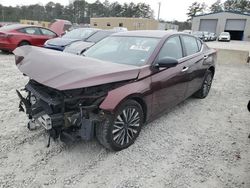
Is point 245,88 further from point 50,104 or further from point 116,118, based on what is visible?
point 50,104

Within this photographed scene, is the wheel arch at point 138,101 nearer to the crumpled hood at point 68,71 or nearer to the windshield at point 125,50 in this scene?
the crumpled hood at point 68,71

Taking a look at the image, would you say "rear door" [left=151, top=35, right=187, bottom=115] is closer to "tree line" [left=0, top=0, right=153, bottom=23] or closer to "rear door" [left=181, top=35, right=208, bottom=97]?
"rear door" [left=181, top=35, right=208, bottom=97]

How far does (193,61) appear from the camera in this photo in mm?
4238

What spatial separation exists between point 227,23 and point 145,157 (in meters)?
43.7

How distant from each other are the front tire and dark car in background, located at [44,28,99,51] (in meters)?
5.94

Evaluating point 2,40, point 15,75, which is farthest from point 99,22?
point 15,75

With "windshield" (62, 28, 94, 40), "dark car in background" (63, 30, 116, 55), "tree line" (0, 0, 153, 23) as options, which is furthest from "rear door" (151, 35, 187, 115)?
"tree line" (0, 0, 153, 23)

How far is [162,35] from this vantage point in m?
3.73

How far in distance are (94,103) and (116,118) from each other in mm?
361

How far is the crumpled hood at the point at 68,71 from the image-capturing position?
7.78ft

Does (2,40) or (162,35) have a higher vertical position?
(162,35)

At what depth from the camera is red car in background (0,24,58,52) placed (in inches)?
361

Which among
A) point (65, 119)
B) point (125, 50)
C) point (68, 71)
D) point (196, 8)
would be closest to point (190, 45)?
point (125, 50)

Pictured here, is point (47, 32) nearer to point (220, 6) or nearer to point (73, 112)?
point (73, 112)
